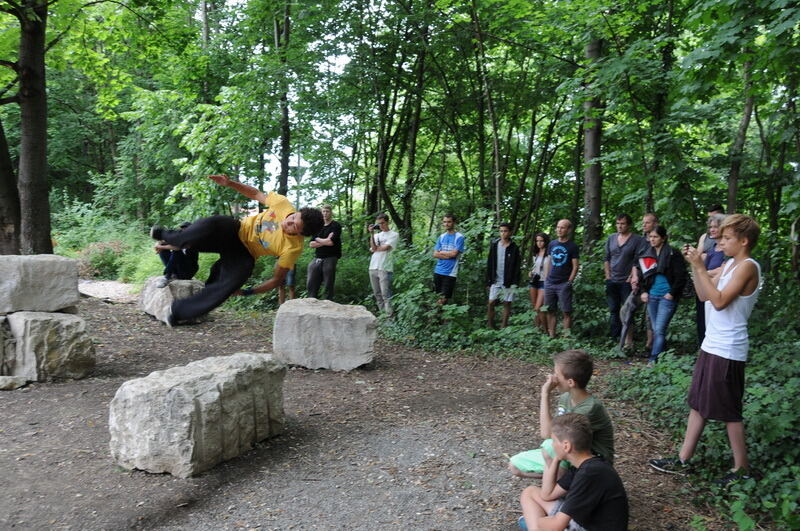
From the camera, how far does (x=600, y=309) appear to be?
8383 millimetres

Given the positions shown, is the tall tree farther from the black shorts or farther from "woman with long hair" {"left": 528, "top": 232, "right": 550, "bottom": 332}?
"woman with long hair" {"left": 528, "top": 232, "right": 550, "bottom": 332}

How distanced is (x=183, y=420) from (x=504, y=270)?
5527 millimetres

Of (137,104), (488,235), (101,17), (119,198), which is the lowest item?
(488,235)

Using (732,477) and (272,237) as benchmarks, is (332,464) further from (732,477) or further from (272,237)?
(732,477)

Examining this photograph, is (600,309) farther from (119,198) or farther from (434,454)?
(119,198)

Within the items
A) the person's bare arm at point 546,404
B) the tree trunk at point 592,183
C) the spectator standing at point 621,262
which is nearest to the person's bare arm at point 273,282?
the person's bare arm at point 546,404

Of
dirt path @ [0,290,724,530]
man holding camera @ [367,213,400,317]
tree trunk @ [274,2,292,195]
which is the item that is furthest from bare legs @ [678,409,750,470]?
tree trunk @ [274,2,292,195]

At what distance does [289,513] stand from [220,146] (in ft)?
28.7

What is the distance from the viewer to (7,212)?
8.20 meters

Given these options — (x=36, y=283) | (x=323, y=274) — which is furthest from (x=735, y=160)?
(x=36, y=283)

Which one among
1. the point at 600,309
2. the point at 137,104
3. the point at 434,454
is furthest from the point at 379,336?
the point at 137,104

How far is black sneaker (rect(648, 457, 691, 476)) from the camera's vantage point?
4.00 m

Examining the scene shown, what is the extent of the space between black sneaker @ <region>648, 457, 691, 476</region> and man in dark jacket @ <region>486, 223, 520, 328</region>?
13.9 ft

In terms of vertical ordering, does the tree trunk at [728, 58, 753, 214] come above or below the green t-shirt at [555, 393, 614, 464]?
above
